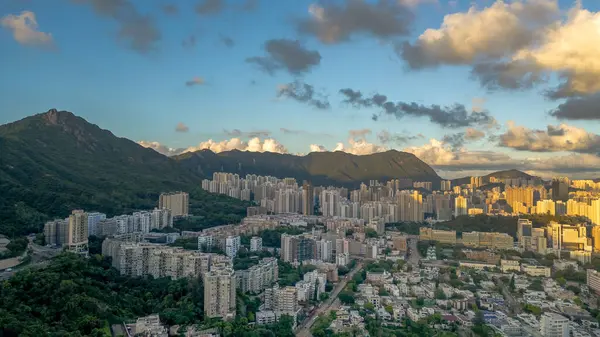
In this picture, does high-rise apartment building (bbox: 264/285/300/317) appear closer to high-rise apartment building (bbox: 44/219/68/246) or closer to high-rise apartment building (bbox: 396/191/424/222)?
high-rise apartment building (bbox: 44/219/68/246)

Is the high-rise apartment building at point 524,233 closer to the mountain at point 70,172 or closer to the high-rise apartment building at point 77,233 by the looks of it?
the high-rise apartment building at point 77,233

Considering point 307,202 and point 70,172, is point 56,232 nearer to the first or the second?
point 70,172

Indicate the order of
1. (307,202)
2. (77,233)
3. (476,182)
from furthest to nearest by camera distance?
(476,182), (307,202), (77,233)

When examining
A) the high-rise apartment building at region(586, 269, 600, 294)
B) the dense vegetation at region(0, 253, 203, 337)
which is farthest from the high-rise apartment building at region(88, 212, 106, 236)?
the high-rise apartment building at region(586, 269, 600, 294)

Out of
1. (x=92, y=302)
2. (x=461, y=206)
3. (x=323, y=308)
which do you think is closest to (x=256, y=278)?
(x=323, y=308)

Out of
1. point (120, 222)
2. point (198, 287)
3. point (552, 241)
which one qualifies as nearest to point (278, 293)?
point (198, 287)

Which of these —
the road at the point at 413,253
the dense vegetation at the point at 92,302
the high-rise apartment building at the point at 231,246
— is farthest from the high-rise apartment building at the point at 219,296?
the road at the point at 413,253

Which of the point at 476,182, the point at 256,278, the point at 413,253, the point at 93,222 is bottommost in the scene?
the point at 413,253
